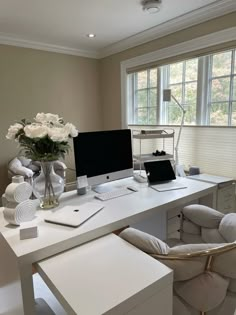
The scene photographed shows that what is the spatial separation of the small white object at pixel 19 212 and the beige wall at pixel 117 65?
8.99 feet

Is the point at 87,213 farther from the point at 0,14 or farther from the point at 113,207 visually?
the point at 0,14

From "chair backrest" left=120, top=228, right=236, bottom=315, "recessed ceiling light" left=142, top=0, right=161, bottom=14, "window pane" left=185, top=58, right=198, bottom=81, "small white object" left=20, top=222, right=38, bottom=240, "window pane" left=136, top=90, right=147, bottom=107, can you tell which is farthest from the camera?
"window pane" left=136, top=90, right=147, bottom=107

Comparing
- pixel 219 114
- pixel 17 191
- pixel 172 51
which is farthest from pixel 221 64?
pixel 17 191

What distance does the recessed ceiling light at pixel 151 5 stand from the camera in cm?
248

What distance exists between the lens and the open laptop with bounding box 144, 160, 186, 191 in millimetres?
1940

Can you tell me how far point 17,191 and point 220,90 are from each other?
2580 mm

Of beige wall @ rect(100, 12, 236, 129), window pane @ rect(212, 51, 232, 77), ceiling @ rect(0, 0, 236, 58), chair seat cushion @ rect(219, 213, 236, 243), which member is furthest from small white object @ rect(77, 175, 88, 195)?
beige wall @ rect(100, 12, 236, 129)

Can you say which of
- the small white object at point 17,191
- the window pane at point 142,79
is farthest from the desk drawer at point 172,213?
the window pane at point 142,79

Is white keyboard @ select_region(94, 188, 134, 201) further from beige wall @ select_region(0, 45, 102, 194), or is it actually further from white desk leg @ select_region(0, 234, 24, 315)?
beige wall @ select_region(0, 45, 102, 194)

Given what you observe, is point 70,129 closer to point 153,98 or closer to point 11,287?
point 11,287

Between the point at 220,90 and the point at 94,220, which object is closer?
the point at 94,220

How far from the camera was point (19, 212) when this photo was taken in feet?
4.03

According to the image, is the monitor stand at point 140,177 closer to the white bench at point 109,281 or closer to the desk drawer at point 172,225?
the desk drawer at point 172,225

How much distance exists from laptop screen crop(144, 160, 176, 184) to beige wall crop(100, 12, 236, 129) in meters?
1.78
